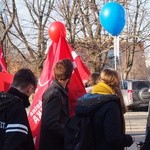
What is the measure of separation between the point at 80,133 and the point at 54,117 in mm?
609

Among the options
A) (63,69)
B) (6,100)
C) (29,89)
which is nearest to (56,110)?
(63,69)

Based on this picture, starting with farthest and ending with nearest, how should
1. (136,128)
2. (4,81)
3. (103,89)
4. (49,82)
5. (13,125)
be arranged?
(136,128) → (4,81) → (49,82) → (103,89) → (13,125)

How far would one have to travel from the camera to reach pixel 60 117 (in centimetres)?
470

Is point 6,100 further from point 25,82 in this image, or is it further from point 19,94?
point 25,82

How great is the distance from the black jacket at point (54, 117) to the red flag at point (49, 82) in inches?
20.0

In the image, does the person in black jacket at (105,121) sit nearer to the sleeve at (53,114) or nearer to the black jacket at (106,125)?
the black jacket at (106,125)

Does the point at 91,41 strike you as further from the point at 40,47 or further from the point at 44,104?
the point at 44,104

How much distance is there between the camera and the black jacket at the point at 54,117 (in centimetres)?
463

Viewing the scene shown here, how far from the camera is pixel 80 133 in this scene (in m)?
4.08

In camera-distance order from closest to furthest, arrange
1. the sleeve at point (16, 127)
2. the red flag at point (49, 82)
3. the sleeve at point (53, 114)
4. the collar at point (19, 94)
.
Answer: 1. the sleeve at point (16, 127)
2. the collar at point (19, 94)
3. the sleeve at point (53, 114)
4. the red flag at point (49, 82)

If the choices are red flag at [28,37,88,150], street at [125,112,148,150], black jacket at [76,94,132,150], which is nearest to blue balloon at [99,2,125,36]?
street at [125,112,148,150]

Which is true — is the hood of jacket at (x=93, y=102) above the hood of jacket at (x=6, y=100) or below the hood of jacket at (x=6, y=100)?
below

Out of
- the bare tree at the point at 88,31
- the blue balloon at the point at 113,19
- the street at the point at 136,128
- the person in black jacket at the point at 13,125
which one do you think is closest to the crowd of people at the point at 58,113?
the person in black jacket at the point at 13,125

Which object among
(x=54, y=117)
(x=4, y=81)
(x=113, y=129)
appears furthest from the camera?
(x=4, y=81)
